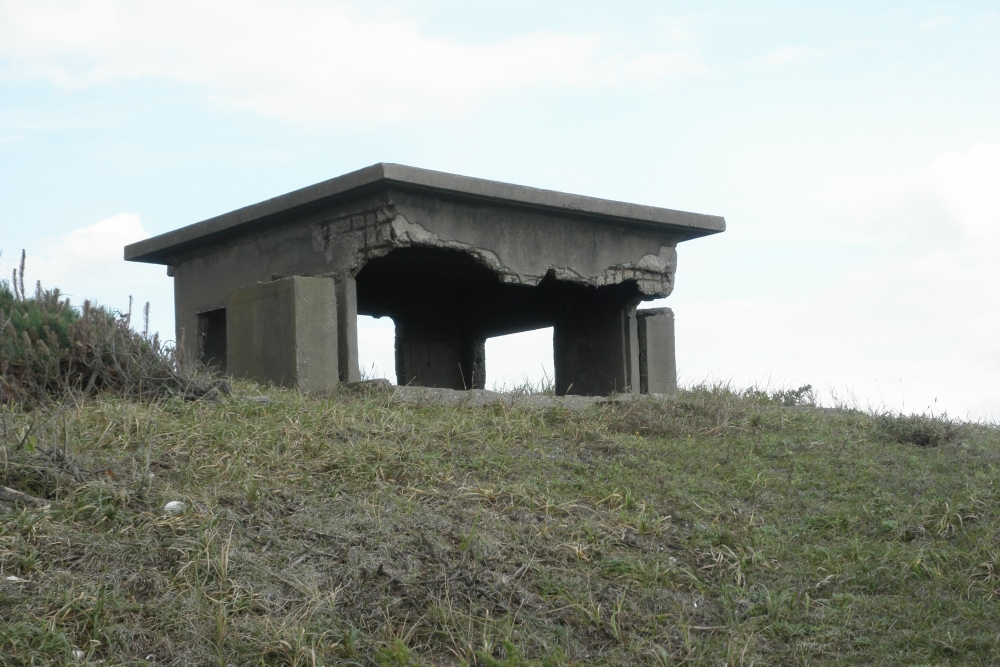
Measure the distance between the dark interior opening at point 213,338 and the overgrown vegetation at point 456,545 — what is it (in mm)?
3805

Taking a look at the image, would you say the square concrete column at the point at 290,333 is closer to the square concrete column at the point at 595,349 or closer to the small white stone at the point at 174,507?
the square concrete column at the point at 595,349

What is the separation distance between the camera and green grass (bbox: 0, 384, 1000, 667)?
15.6ft

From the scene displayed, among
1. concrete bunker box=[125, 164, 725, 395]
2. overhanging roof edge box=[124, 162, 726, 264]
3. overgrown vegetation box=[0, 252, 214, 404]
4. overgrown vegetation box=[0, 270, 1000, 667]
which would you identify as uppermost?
overhanging roof edge box=[124, 162, 726, 264]

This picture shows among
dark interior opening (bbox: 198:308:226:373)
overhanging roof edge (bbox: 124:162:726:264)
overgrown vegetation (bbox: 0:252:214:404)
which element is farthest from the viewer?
dark interior opening (bbox: 198:308:226:373)

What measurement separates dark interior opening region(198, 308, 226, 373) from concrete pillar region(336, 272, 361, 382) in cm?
219

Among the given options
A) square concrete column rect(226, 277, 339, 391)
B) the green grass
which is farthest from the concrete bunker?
the green grass

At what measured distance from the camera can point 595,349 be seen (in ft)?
40.1

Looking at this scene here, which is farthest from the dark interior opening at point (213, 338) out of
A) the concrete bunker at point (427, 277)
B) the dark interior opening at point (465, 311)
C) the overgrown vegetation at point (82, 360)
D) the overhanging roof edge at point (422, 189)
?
the overgrown vegetation at point (82, 360)

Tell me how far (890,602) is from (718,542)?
38.1 inches

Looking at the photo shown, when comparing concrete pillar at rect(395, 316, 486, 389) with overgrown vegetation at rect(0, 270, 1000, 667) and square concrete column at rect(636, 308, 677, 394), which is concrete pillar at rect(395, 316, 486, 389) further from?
overgrown vegetation at rect(0, 270, 1000, 667)

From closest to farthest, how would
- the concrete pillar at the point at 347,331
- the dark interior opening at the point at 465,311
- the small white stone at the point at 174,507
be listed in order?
the small white stone at the point at 174,507
the concrete pillar at the point at 347,331
the dark interior opening at the point at 465,311

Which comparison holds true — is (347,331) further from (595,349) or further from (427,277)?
(595,349)

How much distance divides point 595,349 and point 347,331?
3433 millimetres

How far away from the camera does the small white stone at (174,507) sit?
555 cm
